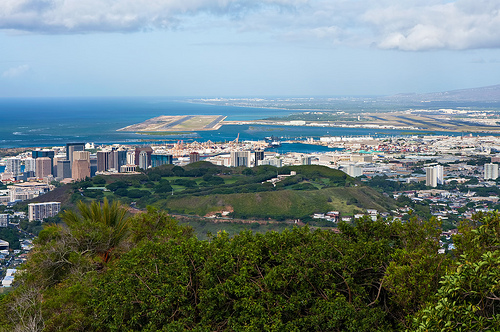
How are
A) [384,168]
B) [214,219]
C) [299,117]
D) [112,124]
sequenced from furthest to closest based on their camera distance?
[299,117]
[112,124]
[384,168]
[214,219]

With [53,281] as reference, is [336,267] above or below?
above

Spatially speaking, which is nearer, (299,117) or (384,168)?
(384,168)

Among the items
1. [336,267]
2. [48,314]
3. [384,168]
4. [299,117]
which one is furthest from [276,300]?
[299,117]

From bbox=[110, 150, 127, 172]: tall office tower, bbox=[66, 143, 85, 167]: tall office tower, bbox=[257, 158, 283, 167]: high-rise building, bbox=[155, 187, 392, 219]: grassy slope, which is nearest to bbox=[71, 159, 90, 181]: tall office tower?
bbox=[66, 143, 85, 167]: tall office tower

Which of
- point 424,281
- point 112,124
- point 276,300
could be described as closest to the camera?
point 424,281

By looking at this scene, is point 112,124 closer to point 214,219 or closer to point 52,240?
point 214,219

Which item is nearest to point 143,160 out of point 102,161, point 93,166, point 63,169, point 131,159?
point 131,159
